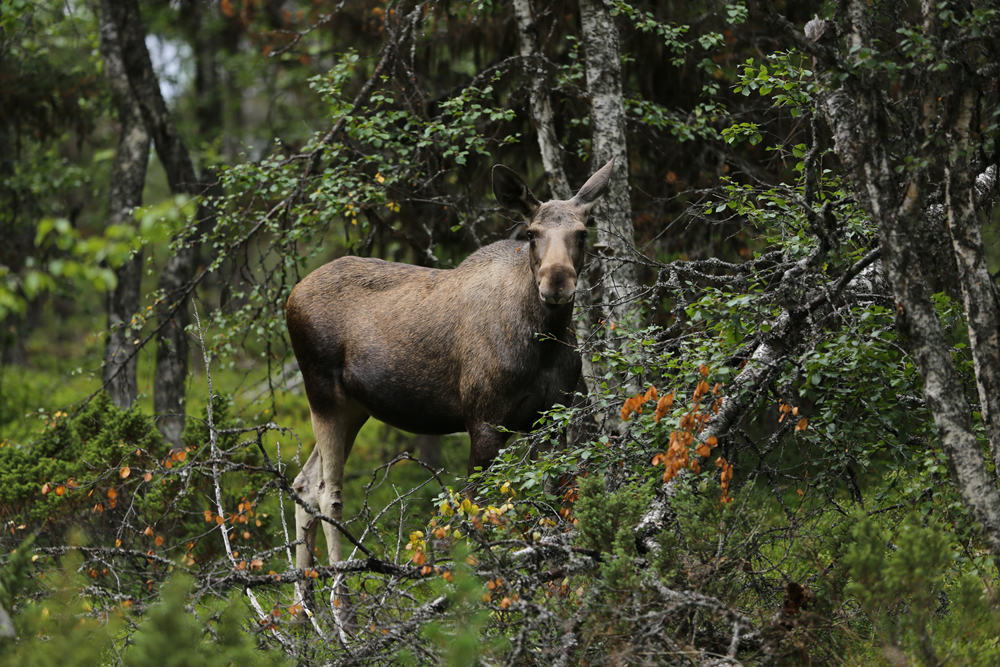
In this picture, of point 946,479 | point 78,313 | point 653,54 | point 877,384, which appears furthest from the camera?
point 78,313

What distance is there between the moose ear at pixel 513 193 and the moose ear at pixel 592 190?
0.32 m

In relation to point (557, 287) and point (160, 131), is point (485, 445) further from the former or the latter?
point (160, 131)

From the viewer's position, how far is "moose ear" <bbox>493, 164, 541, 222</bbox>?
604 cm

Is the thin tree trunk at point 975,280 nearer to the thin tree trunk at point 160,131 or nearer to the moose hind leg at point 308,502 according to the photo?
the moose hind leg at point 308,502

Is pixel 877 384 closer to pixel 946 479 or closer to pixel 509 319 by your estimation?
pixel 946 479

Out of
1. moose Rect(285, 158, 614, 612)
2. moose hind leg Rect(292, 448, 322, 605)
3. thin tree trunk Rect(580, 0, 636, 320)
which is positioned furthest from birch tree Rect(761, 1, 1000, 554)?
moose hind leg Rect(292, 448, 322, 605)

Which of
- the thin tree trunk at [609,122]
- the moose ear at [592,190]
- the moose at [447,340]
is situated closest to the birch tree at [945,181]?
the moose at [447,340]

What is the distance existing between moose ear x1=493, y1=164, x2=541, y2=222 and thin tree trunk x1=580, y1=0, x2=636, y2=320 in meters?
0.91

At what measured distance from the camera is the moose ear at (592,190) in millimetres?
6113

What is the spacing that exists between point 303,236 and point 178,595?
4.50 metres

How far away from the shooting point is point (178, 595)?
340cm

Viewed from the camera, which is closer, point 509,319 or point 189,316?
point 509,319

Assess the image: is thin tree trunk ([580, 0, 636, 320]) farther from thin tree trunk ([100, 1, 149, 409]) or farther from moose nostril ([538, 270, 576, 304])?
thin tree trunk ([100, 1, 149, 409])

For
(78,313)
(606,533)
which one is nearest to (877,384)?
(606,533)
